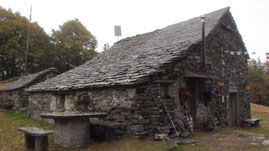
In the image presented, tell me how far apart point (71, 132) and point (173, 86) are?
3.80 meters

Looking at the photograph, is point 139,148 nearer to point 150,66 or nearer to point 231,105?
point 150,66

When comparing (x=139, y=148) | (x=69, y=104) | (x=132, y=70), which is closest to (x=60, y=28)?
(x=69, y=104)

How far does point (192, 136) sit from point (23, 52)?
87.2 ft

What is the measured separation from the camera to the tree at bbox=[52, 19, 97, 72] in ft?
103

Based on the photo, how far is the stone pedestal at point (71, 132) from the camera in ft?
21.2

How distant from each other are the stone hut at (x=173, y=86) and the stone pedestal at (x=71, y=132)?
4.12 ft

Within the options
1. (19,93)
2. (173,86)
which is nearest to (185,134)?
(173,86)

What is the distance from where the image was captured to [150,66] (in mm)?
7500

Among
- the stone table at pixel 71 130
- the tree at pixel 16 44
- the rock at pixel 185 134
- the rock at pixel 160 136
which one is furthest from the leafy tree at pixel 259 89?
the stone table at pixel 71 130

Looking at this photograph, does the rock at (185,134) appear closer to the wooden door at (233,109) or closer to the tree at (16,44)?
the wooden door at (233,109)

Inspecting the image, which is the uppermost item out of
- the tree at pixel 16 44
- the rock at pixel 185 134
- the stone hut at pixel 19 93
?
the tree at pixel 16 44

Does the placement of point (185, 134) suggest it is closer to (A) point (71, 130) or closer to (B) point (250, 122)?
(A) point (71, 130)

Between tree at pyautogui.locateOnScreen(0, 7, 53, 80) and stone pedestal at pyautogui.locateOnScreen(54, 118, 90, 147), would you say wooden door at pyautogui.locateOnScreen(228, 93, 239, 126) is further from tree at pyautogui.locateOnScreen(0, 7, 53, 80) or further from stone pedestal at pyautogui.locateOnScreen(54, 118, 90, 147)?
tree at pyautogui.locateOnScreen(0, 7, 53, 80)

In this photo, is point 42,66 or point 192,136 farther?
point 42,66
